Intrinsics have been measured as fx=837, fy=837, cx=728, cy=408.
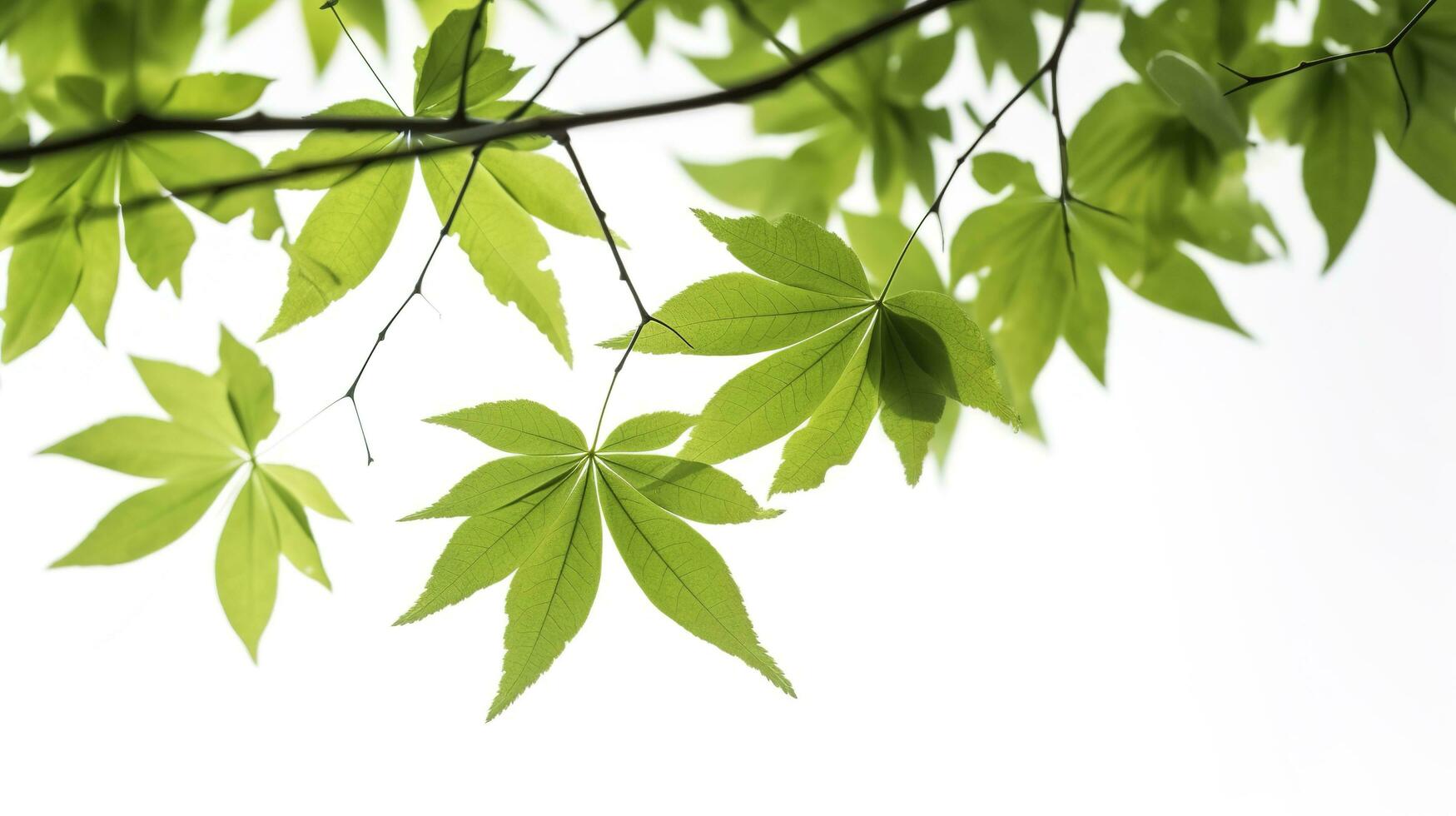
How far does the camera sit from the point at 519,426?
392 mm

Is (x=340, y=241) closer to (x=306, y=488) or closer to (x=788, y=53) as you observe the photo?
(x=306, y=488)

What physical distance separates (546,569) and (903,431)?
0.18 metres

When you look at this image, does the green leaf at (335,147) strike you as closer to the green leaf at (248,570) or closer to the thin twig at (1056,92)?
the green leaf at (248,570)

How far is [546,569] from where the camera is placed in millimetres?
399

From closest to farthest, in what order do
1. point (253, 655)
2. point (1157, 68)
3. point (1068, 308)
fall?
point (1157, 68)
point (253, 655)
point (1068, 308)

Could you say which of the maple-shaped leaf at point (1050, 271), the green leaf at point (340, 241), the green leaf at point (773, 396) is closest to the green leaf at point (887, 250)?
the maple-shaped leaf at point (1050, 271)

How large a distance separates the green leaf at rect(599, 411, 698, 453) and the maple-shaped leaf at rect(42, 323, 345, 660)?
0.62ft

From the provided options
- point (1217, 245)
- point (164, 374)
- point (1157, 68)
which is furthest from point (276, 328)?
point (1217, 245)

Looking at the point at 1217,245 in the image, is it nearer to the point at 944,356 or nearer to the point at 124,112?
the point at 944,356

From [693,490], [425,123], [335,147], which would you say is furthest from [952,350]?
[335,147]

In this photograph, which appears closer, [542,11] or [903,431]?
[903,431]

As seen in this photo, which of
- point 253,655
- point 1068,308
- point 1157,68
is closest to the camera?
point 1157,68

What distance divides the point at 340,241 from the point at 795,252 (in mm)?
241

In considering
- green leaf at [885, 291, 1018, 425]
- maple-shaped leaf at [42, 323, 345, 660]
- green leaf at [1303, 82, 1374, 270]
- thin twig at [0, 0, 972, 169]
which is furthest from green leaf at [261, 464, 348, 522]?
green leaf at [1303, 82, 1374, 270]
